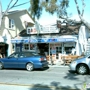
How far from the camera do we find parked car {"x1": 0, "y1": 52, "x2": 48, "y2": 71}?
652 inches

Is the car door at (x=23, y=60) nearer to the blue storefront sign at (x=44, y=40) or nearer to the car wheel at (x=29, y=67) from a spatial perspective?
the car wheel at (x=29, y=67)

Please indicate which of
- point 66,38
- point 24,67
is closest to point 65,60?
point 66,38

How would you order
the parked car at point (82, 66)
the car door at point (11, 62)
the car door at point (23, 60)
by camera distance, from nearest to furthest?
the parked car at point (82, 66), the car door at point (23, 60), the car door at point (11, 62)

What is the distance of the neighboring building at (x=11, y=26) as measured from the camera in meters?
27.2

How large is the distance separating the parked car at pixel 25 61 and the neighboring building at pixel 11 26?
31.0ft

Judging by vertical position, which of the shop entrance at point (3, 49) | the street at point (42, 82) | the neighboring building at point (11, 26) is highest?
the neighboring building at point (11, 26)

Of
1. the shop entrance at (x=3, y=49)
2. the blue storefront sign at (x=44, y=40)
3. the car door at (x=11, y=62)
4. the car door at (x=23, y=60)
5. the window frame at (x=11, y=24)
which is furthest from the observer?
the window frame at (x=11, y=24)

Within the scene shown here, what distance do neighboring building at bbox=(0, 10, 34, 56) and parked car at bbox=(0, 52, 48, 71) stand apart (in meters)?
9.45

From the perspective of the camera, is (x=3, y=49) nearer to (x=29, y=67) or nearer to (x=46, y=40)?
(x=46, y=40)

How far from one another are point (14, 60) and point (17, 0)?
5.71 metres

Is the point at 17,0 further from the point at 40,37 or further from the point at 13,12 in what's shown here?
the point at 13,12

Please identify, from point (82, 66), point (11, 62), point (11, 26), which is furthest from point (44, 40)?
point (82, 66)

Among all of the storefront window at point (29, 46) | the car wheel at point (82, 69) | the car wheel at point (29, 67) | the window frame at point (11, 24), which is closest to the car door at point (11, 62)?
the car wheel at point (29, 67)

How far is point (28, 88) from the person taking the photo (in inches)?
362
